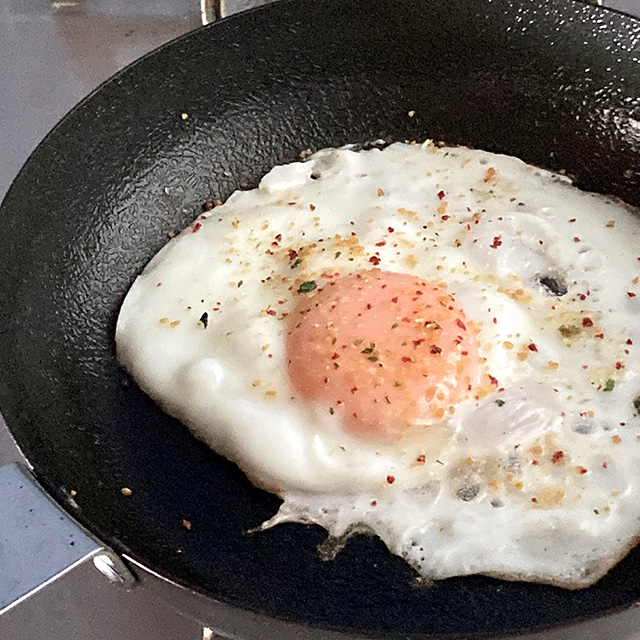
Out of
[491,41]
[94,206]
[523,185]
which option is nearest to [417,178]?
[523,185]

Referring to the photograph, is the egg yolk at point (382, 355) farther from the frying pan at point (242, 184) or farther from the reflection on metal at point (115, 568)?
the reflection on metal at point (115, 568)

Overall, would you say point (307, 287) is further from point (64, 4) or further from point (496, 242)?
point (64, 4)

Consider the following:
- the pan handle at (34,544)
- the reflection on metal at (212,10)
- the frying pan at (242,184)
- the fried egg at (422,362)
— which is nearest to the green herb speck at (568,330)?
the fried egg at (422,362)

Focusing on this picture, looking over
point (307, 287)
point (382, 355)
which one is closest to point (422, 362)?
point (382, 355)

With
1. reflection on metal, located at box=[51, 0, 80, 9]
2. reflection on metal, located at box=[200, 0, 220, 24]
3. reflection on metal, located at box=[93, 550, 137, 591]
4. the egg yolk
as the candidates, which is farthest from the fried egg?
reflection on metal, located at box=[51, 0, 80, 9]

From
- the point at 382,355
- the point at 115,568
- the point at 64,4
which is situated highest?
the point at 64,4

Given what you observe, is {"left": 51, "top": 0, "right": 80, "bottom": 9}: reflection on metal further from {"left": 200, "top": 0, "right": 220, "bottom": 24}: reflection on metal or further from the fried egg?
the fried egg
